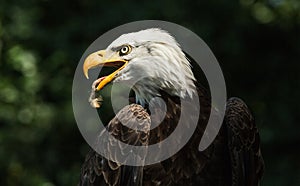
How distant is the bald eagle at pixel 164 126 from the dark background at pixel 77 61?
109 inches

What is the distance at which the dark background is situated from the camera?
865 centimetres

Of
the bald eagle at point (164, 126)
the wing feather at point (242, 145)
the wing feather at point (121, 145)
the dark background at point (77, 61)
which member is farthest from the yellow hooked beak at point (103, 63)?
the dark background at point (77, 61)

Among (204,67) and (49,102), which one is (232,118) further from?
(49,102)

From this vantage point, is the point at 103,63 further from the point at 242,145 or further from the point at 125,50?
the point at 242,145

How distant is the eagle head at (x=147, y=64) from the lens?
562 cm

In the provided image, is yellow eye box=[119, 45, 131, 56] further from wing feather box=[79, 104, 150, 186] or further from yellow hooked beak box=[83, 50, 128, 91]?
wing feather box=[79, 104, 150, 186]

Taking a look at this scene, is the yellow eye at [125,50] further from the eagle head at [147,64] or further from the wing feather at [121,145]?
the wing feather at [121,145]

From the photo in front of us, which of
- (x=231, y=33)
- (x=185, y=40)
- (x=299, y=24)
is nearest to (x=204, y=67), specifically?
(x=185, y=40)

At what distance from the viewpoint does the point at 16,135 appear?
8.69 meters

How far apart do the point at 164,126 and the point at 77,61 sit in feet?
11.1

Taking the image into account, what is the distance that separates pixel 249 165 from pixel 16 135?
3527 mm

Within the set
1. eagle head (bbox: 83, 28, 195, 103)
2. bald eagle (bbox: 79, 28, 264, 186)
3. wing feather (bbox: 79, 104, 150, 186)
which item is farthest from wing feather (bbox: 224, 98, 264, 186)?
wing feather (bbox: 79, 104, 150, 186)

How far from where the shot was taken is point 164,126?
18.1 ft

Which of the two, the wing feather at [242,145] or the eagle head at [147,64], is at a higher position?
the eagle head at [147,64]
